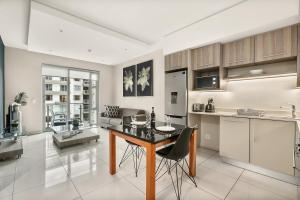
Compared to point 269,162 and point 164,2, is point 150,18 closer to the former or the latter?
point 164,2

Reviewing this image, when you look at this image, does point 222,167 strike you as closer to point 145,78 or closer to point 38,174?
point 38,174

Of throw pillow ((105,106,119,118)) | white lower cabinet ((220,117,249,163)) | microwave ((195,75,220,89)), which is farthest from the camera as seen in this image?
throw pillow ((105,106,119,118))

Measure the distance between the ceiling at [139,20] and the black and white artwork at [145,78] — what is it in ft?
3.29

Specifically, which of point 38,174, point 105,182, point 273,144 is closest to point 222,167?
point 273,144

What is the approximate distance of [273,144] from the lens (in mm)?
2291

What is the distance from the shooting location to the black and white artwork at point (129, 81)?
5.60 m

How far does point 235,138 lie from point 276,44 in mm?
1750

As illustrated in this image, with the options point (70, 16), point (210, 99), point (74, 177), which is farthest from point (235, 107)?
point (70, 16)

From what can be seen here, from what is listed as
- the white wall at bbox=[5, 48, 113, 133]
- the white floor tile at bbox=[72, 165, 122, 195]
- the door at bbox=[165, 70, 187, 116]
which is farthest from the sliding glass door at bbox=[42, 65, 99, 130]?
the door at bbox=[165, 70, 187, 116]

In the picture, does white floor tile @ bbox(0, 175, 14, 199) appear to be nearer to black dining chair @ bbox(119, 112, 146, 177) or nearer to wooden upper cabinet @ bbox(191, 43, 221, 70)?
black dining chair @ bbox(119, 112, 146, 177)

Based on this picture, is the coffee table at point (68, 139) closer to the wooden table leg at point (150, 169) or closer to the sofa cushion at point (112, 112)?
the sofa cushion at point (112, 112)

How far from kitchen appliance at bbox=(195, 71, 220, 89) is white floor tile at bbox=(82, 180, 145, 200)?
256cm

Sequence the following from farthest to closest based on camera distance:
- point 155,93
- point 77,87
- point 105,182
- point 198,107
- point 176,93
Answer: point 77,87 → point 155,93 → point 176,93 → point 198,107 → point 105,182

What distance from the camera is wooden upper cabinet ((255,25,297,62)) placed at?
90.1 inches
